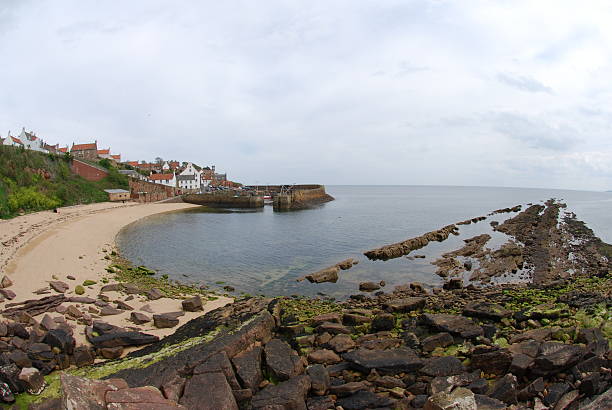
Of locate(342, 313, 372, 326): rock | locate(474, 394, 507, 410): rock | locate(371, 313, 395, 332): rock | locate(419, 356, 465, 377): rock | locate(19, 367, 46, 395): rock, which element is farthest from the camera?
locate(342, 313, 372, 326): rock

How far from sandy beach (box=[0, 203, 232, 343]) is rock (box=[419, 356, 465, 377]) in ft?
30.9

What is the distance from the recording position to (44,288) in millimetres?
16578

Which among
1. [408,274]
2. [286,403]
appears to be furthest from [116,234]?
[286,403]

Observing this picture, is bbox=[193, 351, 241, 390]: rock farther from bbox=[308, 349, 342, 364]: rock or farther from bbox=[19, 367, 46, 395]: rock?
bbox=[19, 367, 46, 395]: rock

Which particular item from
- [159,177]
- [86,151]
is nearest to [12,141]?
[86,151]

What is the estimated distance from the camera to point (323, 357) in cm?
993

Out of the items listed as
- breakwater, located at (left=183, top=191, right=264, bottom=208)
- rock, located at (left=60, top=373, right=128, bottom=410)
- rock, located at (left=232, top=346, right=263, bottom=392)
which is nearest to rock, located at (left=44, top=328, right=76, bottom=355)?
rock, located at (left=232, top=346, right=263, bottom=392)

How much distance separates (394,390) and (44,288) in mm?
16922

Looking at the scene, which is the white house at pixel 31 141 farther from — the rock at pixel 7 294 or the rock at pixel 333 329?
the rock at pixel 333 329

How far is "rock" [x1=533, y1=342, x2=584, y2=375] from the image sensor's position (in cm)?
786

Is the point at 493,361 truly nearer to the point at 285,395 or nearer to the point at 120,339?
the point at 285,395

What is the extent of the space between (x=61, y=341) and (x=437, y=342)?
11185mm

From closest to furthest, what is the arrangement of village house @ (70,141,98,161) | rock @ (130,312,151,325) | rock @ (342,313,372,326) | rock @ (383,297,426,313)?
rock @ (342,313,372,326) → rock @ (130,312,151,325) → rock @ (383,297,426,313) → village house @ (70,141,98,161)

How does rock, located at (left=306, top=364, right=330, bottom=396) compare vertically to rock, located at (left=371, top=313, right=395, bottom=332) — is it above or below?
above
